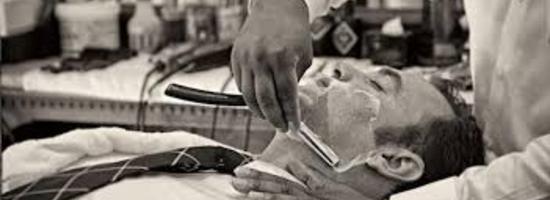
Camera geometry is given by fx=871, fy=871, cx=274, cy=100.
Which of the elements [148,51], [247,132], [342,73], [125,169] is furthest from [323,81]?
[148,51]

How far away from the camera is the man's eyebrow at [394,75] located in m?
1.56

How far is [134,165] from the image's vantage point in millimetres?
1628

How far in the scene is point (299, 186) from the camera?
147 centimetres

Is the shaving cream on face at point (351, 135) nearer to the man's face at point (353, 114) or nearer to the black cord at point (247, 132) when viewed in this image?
the man's face at point (353, 114)

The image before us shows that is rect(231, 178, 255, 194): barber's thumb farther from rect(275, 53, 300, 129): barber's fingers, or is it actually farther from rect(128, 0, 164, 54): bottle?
rect(128, 0, 164, 54): bottle

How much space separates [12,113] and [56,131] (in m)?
0.21

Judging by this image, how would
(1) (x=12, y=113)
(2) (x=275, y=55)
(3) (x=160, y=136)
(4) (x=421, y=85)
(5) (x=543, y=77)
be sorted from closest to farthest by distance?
1. (2) (x=275, y=55)
2. (5) (x=543, y=77)
3. (4) (x=421, y=85)
4. (3) (x=160, y=136)
5. (1) (x=12, y=113)

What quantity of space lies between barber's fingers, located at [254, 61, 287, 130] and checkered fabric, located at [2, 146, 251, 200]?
0.39 metres

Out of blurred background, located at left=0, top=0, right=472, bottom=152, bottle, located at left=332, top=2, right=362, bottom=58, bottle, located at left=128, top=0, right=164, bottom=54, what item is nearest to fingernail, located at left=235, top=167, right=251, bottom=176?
blurred background, located at left=0, top=0, right=472, bottom=152

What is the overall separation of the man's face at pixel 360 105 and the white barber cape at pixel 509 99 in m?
0.09

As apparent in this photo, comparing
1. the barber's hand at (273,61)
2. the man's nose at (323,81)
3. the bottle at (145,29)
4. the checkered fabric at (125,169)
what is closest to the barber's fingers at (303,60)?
the barber's hand at (273,61)

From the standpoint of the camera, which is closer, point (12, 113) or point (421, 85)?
point (421, 85)

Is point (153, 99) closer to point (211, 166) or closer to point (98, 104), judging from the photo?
point (98, 104)

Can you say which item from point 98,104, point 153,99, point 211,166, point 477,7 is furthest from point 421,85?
point 98,104
